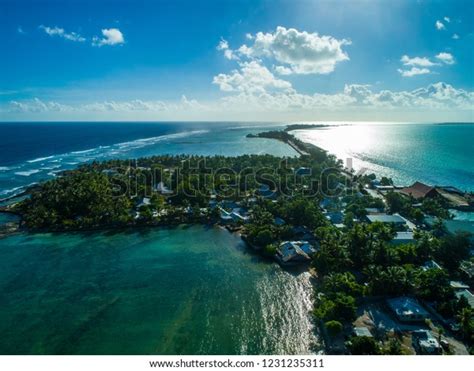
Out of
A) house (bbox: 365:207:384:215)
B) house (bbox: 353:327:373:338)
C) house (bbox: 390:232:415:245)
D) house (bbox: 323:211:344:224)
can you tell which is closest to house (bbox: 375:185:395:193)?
house (bbox: 365:207:384:215)

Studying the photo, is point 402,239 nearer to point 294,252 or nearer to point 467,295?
point 467,295

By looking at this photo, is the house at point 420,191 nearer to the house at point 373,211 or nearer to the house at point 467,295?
the house at point 373,211

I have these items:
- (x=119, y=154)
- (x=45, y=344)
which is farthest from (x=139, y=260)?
(x=119, y=154)

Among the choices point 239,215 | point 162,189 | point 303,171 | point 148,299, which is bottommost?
point 148,299

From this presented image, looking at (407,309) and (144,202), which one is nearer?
(407,309)

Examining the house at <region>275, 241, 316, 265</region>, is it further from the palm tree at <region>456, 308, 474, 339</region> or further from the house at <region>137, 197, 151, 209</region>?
the house at <region>137, 197, 151, 209</region>

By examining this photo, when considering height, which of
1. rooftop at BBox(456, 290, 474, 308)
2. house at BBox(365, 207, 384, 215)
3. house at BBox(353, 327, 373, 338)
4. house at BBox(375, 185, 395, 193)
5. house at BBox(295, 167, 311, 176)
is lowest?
house at BBox(375, 185, 395, 193)

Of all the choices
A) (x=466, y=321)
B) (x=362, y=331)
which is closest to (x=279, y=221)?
(x=362, y=331)
